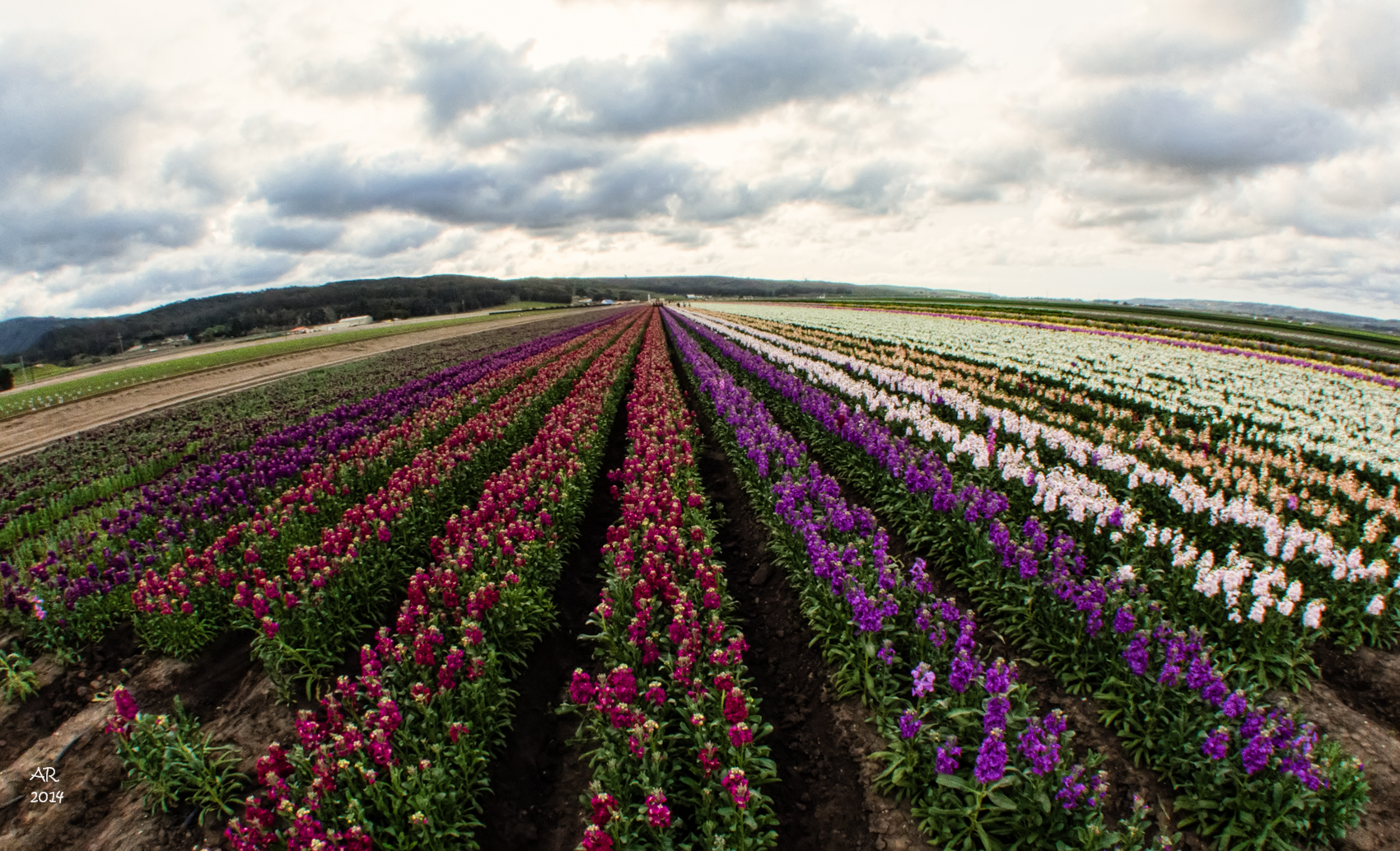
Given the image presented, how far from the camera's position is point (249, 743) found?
5844 millimetres

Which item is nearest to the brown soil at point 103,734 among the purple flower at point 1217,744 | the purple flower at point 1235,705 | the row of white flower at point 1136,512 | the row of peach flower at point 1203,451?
the purple flower at point 1217,744

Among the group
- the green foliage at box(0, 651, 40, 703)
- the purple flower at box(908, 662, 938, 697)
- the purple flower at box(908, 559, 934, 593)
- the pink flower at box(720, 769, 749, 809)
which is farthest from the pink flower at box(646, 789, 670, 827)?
the green foliage at box(0, 651, 40, 703)

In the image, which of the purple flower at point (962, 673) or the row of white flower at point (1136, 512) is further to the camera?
the row of white flower at point (1136, 512)

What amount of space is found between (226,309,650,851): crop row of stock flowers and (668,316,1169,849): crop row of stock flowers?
369 cm

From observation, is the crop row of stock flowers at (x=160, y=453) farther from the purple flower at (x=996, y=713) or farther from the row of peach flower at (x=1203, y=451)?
the row of peach flower at (x=1203, y=451)

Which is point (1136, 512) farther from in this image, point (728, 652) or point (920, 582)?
point (728, 652)

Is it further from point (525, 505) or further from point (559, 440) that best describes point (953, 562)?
point (559, 440)

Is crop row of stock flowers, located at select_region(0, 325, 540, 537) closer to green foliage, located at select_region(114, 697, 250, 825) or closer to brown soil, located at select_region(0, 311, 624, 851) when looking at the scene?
brown soil, located at select_region(0, 311, 624, 851)

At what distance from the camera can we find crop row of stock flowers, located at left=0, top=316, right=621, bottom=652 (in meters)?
7.52

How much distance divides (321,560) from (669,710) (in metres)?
5.00

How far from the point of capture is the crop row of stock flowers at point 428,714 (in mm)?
4297

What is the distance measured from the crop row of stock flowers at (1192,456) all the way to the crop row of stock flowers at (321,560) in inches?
448

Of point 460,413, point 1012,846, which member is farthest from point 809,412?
point 1012,846

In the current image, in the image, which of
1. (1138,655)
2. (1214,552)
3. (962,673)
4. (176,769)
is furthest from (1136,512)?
(176,769)
